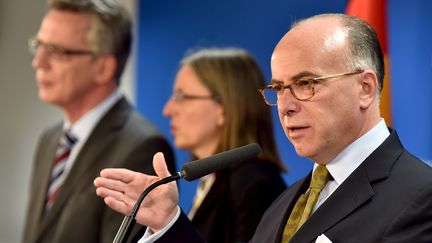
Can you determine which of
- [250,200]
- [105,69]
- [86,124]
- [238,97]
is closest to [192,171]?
[250,200]

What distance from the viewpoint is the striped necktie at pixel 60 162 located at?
3481 millimetres

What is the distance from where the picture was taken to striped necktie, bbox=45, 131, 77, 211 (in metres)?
3.48

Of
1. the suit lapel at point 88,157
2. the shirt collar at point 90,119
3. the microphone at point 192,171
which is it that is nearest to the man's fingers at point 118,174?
the microphone at point 192,171

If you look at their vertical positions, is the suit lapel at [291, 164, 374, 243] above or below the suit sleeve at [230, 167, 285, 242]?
above

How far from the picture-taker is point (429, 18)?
142 inches

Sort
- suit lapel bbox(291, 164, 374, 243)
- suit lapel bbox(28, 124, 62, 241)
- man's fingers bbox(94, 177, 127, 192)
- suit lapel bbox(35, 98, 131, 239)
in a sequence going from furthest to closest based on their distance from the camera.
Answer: suit lapel bbox(28, 124, 62, 241) < suit lapel bbox(35, 98, 131, 239) < man's fingers bbox(94, 177, 127, 192) < suit lapel bbox(291, 164, 374, 243)

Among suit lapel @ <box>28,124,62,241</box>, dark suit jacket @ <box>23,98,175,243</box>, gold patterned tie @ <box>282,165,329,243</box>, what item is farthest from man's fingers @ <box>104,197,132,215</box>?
suit lapel @ <box>28,124,62,241</box>

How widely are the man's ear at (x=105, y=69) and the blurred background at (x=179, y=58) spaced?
0.65m

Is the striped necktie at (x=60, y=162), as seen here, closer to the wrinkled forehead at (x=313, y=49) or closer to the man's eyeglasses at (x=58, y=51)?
the man's eyeglasses at (x=58, y=51)

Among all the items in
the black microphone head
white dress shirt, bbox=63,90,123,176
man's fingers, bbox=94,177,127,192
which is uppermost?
the black microphone head

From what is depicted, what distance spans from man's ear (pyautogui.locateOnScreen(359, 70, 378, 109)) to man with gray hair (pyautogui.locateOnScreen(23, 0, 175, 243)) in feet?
4.69

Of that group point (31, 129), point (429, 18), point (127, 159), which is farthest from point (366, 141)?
point (31, 129)

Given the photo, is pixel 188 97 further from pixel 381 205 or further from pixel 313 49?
pixel 381 205

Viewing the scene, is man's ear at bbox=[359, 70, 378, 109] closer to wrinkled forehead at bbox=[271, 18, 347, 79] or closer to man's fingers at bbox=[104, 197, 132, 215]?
wrinkled forehead at bbox=[271, 18, 347, 79]
